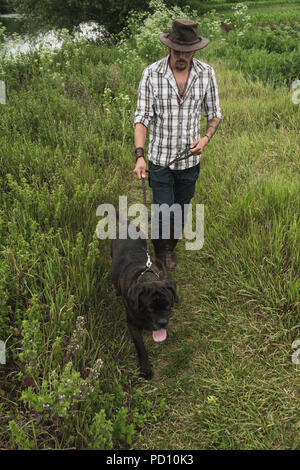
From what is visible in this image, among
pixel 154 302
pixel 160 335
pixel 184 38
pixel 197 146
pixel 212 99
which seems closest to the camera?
pixel 154 302

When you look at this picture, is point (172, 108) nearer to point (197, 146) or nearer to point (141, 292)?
point (197, 146)

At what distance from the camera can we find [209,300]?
3.54 m

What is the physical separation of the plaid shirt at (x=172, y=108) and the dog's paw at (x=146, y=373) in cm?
185

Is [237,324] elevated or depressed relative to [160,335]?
depressed

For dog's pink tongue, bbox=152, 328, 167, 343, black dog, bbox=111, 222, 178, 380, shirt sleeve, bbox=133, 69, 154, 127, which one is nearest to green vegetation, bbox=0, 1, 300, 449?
black dog, bbox=111, 222, 178, 380

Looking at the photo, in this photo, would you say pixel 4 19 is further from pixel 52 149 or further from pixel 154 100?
pixel 154 100

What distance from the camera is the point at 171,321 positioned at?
347 cm

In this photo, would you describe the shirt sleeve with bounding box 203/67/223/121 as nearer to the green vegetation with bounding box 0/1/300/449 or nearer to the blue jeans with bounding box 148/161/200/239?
the blue jeans with bounding box 148/161/200/239

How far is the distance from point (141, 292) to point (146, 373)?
893 millimetres

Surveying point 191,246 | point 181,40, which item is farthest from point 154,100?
point 191,246

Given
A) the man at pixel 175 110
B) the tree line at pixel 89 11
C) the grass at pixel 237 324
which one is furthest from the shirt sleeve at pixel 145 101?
the tree line at pixel 89 11

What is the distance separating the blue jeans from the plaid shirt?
4.0 inches

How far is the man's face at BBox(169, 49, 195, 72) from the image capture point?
2971mm

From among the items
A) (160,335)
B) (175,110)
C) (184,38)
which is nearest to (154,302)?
(160,335)
